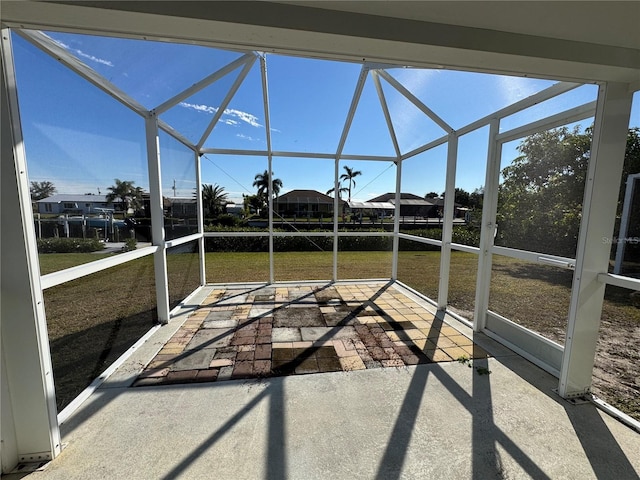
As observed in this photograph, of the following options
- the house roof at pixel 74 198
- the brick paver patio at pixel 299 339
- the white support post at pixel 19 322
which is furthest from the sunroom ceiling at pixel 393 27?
the brick paver patio at pixel 299 339

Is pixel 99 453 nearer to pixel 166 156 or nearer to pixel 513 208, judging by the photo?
pixel 166 156

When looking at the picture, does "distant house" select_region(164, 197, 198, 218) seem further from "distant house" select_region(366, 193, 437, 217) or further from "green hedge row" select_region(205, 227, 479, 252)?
"distant house" select_region(366, 193, 437, 217)

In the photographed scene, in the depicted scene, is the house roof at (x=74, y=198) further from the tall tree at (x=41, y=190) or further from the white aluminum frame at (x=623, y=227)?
the white aluminum frame at (x=623, y=227)

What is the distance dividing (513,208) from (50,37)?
152 inches

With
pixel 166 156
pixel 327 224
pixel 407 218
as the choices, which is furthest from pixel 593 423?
pixel 166 156

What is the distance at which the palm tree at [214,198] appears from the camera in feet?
15.5

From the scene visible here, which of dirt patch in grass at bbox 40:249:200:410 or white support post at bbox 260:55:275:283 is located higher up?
white support post at bbox 260:55:275:283

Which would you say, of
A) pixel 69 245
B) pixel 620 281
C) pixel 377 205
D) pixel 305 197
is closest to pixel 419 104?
pixel 377 205

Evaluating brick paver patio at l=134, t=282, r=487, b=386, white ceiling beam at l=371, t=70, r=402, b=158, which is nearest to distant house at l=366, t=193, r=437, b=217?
white ceiling beam at l=371, t=70, r=402, b=158

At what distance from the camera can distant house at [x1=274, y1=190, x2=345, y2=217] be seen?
4914mm

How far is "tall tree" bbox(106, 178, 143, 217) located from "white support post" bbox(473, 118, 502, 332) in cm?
365

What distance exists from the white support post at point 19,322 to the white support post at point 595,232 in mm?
3385

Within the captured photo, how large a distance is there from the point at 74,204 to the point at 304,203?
3711mm

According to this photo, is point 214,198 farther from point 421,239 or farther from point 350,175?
point 421,239
